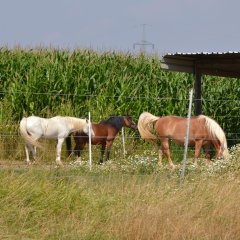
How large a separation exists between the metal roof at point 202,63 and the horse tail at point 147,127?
1271 millimetres

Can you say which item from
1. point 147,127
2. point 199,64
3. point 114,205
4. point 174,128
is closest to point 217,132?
point 174,128

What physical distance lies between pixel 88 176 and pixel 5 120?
1021cm

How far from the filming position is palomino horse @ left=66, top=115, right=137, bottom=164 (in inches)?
742

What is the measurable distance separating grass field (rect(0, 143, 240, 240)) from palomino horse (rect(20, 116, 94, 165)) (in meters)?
6.62

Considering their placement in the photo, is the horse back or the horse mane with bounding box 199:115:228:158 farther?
the horse back

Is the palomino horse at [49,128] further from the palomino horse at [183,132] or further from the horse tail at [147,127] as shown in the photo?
the palomino horse at [183,132]

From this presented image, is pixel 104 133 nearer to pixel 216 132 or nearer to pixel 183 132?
pixel 183 132

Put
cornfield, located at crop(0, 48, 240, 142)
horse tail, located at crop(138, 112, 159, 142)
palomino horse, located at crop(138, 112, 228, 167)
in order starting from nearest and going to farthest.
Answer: palomino horse, located at crop(138, 112, 228, 167) → horse tail, located at crop(138, 112, 159, 142) → cornfield, located at crop(0, 48, 240, 142)

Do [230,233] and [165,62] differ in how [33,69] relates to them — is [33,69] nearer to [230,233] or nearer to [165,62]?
[165,62]

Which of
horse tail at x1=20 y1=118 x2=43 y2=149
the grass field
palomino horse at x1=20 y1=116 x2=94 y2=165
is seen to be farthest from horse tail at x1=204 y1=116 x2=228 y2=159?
the grass field

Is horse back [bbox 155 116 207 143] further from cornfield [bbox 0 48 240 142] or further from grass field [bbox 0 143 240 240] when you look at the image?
grass field [bbox 0 143 240 240]

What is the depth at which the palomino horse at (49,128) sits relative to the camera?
18.5 m

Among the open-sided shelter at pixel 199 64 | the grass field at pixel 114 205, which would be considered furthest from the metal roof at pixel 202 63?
the grass field at pixel 114 205

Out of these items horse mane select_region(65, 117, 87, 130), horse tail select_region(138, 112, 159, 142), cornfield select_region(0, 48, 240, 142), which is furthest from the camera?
cornfield select_region(0, 48, 240, 142)
